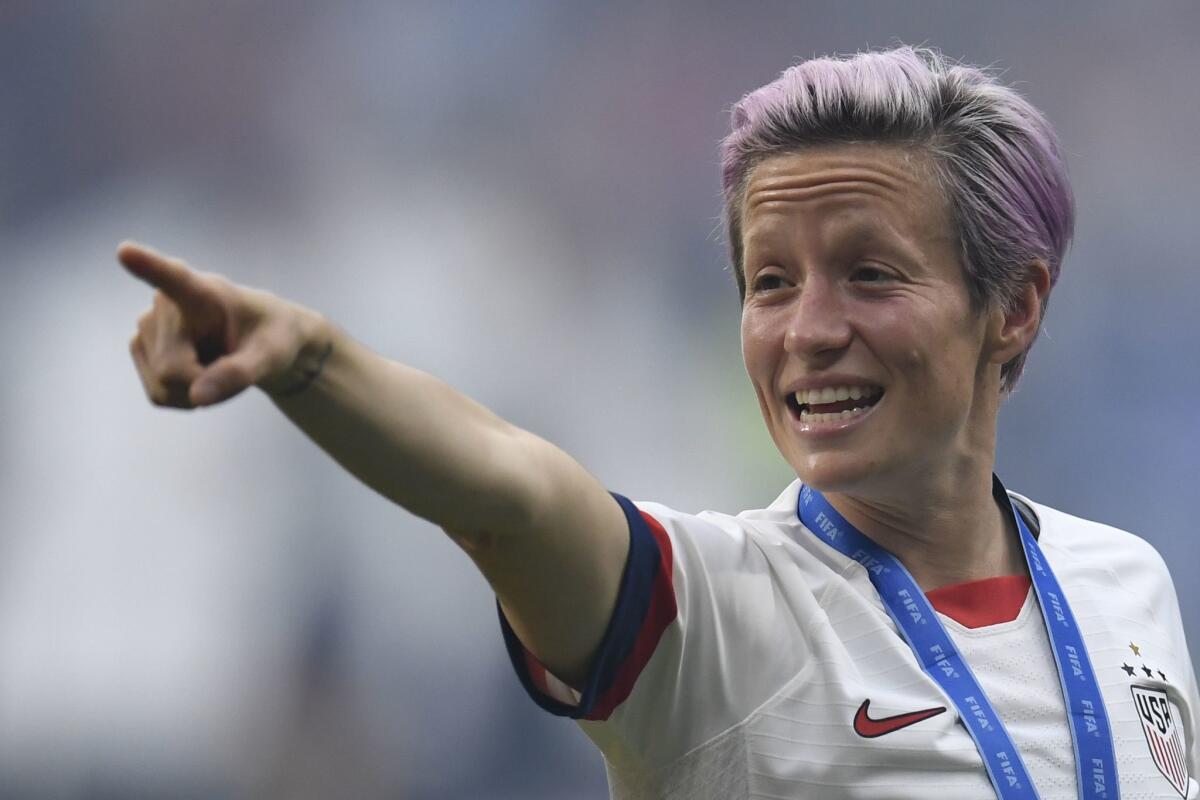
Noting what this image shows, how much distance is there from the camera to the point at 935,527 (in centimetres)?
199

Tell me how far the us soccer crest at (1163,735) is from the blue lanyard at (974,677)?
9 cm

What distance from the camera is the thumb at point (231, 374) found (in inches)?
42.8

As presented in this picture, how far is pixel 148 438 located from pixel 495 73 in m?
1.76

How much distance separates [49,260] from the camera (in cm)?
459

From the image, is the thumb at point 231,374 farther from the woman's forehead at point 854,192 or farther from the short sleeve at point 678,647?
the woman's forehead at point 854,192

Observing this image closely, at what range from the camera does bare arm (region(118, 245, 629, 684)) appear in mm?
1123

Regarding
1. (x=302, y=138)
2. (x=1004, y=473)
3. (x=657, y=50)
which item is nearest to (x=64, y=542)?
(x=302, y=138)

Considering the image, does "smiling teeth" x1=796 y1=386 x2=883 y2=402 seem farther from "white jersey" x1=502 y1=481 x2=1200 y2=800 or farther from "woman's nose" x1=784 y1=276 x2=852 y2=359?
"white jersey" x1=502 y1=481 x2=1200 y2=800

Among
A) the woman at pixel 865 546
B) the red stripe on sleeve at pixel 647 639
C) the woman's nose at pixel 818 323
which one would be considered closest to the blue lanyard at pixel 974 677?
the woman at pixel 865 546

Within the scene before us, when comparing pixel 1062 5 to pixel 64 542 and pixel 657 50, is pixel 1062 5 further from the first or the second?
pixel 64 542

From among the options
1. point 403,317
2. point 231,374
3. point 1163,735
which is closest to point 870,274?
point 1163,735

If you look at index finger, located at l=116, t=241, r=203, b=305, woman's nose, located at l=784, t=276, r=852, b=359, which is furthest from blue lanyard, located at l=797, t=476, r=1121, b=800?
index finger, located at l=116, t=241, r=203, b=305

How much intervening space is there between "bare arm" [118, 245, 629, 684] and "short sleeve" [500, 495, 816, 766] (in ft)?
0.10

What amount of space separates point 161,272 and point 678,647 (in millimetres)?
Result: 779
